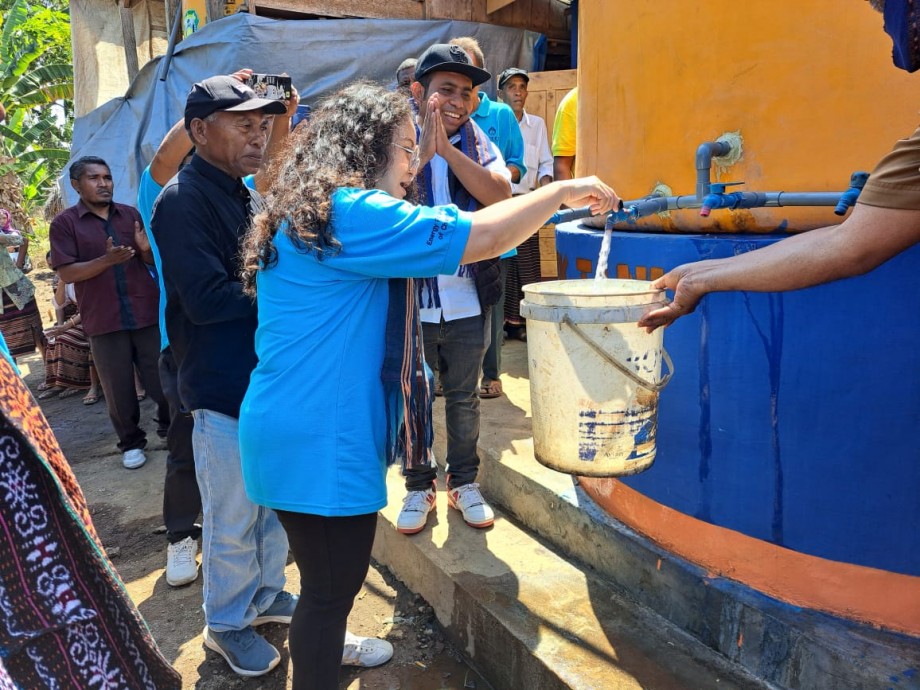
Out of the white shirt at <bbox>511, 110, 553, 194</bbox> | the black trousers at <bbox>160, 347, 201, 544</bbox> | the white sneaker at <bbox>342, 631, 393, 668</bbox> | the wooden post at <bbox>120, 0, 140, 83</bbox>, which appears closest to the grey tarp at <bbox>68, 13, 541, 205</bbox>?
the white shirt at <bbox>511, 110, 553, 194</bbox>

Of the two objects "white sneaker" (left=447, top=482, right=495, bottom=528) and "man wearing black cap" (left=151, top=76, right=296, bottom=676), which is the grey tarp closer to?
"man wearing black cap" (left=151, top=76, right=296, bottom=676)

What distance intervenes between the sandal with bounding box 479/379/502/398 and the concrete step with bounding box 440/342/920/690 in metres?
0.76

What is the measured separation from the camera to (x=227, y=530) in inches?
96.8

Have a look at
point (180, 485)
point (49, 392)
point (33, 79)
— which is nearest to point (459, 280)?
point (180, 485)

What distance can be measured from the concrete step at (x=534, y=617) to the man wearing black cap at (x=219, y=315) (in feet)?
2.43

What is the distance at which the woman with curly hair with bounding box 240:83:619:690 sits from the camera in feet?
5.40

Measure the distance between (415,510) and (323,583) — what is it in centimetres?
128

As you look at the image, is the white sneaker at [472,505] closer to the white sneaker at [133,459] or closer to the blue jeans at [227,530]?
the blue jeans at [227,530]

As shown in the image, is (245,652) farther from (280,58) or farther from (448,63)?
(280,58)

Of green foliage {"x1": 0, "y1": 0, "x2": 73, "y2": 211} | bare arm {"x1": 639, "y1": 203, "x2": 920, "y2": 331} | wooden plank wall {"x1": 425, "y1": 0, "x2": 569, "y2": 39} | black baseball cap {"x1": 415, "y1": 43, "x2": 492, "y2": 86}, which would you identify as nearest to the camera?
bare arm {"x1": 639, "y1": 203, "x2": 920, "y2": 331}

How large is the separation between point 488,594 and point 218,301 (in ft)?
4.74

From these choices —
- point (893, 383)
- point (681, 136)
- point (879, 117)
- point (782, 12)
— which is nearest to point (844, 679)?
point (893, 383)

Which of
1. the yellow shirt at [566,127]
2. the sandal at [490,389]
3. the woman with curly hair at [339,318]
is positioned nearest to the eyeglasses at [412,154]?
the woman with curly hair at [339,318]

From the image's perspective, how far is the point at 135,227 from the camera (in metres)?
4.83
